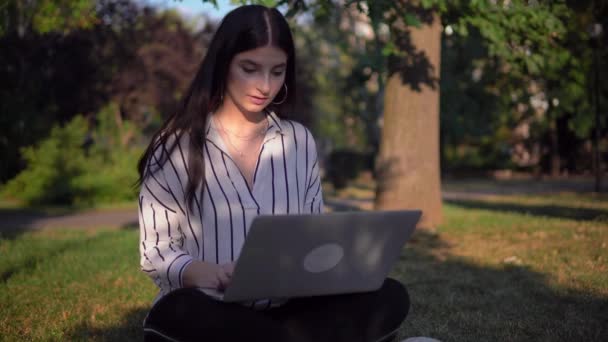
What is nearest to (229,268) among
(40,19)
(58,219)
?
(58,219)

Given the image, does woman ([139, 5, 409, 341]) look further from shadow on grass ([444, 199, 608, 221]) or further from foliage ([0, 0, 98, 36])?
foliage ([0, 0, 98, 36])

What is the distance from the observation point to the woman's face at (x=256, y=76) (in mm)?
2551

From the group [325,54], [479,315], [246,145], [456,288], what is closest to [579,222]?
[456,288]

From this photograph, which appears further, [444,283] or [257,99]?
[444,283]

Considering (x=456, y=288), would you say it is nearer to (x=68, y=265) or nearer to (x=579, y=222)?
(x=68, y=265)

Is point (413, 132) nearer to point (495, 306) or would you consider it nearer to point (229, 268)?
point (495, 306)

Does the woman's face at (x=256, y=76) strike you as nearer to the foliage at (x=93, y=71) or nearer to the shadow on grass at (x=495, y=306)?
the shadow on grass at (x=495, y=306)

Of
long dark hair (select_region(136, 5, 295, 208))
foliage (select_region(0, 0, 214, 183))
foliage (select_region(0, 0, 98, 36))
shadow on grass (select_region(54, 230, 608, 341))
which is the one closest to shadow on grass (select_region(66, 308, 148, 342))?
shadow on grass (select_region(54, 230, 608, 341))

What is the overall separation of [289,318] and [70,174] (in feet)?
39.3

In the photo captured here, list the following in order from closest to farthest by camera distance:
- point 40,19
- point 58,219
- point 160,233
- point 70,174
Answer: point 160,233
point 58,219
point 70,174
point 40,19

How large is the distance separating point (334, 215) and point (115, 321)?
2.46 m

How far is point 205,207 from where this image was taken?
256 centimetres

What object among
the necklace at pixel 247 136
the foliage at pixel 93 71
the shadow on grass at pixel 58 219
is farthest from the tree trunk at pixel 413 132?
the foliage at pixel 93 71

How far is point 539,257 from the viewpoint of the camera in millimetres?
6117
